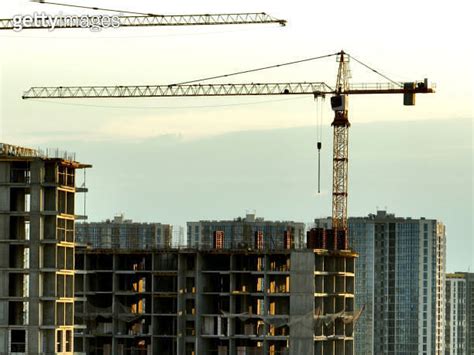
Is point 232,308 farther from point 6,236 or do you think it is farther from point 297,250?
point 6,236

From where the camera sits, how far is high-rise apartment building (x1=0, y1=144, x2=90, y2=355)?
16288cm

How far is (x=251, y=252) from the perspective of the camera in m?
198

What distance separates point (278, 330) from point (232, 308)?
15.8 ft

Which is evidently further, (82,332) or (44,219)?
(82,332)

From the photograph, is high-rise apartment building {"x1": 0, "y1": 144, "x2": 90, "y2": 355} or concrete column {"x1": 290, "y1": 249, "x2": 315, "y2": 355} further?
concrete column {"x1": 290, "y1": 249, "x2": 315, "y2": 355}

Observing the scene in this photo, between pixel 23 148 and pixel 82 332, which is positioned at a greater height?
pixel 23 148

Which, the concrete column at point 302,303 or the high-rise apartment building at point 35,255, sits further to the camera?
the concrete column at point 302,303

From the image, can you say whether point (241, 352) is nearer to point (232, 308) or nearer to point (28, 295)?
point (232, 308)

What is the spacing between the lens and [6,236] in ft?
542

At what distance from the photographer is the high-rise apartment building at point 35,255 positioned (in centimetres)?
16288

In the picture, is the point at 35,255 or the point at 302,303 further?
the point at 302,303

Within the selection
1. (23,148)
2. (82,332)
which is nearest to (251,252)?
(82,332)

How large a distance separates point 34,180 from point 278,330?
1617 inches

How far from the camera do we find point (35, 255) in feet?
538
